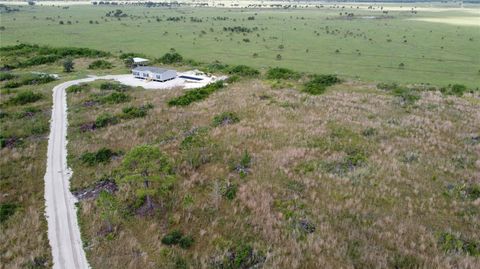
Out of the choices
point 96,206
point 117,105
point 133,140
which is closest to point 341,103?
point 133,140

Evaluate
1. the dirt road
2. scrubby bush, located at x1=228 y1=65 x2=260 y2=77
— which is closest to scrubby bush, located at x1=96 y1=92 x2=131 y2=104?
the dirt road

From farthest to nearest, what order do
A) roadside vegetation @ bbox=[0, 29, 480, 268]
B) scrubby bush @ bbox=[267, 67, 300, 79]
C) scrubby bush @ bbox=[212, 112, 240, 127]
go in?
scrubby bush @ bbox=[267, 67, 300, 79] → scrubby bush @ bbox=[212, 112, 240, 127] → roadside vegetation @ bbox=[0, 29, 480, 268]

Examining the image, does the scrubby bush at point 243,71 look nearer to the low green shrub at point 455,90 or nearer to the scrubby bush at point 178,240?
the low green shrub at point 455,90

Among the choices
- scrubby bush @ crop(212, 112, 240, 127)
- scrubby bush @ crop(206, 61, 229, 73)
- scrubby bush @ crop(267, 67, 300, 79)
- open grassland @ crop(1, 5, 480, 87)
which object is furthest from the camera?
open grassland @ crop(1, 5, 480, 87)

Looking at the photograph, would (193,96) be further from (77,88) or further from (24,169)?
(24,169)

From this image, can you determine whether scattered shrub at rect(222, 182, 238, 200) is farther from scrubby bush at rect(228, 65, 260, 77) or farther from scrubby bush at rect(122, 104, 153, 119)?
scrubby bush at rect(228, 65, 260, 77)

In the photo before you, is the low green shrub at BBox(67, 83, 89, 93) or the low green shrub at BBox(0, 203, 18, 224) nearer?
the low green shrub at BBox(0, 203, 18, 224)

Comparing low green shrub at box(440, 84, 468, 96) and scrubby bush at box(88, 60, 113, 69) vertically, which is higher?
scrubby bush at box(88, 60, 113, 69)

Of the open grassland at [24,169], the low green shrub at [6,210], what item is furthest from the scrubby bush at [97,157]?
the low green shrub at [6,210]
